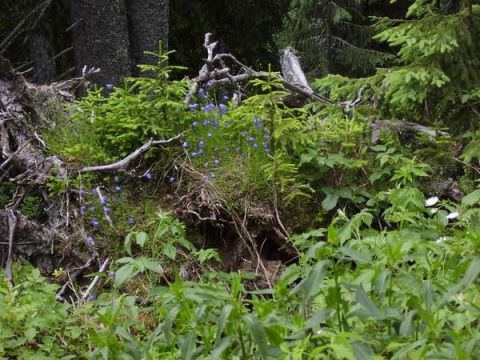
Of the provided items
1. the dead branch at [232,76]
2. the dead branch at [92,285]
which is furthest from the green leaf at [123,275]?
the dead branch at [232,76]

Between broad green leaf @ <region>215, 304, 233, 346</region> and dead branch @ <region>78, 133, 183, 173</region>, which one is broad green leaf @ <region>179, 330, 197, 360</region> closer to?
broad green leaf @ <region>215, 304, 233, 346</region>

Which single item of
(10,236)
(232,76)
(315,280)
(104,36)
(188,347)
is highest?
(104,36)

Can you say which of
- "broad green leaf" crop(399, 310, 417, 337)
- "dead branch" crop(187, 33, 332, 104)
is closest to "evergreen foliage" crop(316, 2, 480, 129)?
"dead branch" crop(187, 33, 332, 104)

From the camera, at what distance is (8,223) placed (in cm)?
463

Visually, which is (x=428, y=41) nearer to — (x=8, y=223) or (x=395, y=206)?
(x=395, y=206)

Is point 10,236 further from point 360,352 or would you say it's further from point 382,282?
point 360,352

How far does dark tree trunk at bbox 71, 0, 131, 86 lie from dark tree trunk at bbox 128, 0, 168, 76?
0.20 meters

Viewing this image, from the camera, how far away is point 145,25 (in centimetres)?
796

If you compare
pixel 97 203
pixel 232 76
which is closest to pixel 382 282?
pixel 97 203

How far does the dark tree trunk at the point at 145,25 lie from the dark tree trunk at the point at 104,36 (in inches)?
7.9

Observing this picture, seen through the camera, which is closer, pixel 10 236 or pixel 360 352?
pixel 360 352

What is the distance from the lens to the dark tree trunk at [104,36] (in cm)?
763

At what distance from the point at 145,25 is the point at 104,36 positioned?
54cm

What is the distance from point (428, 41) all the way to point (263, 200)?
5.97 ft
